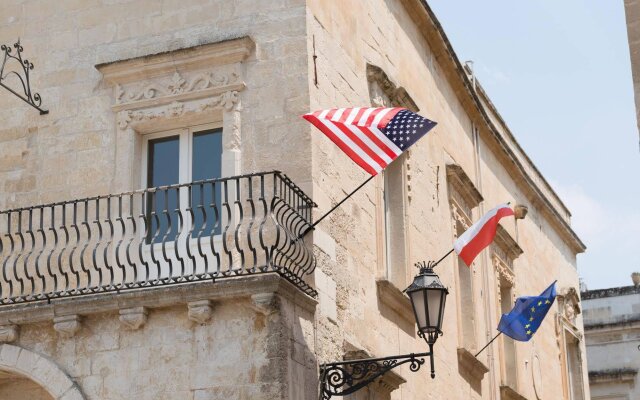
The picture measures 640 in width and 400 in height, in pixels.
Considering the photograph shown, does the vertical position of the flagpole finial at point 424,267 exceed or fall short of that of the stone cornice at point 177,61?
it falls short

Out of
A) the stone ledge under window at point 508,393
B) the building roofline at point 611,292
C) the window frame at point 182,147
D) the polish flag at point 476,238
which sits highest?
the building roofline at point 611,292

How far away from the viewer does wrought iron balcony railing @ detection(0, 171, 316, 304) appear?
33.3 feet

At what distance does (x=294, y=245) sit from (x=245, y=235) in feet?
2.22

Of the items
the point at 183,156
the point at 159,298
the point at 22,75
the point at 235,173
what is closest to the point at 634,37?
the point at 235,173

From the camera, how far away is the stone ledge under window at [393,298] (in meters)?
12.3

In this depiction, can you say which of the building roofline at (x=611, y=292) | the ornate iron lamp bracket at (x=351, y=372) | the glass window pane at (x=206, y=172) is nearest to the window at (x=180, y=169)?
the glass window pane at (x=206, y=172)

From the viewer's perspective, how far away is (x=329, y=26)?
39.2 ft

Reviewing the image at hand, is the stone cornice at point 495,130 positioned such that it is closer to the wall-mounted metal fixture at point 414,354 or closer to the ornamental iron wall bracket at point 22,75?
the ornamental iron wall bracket at point 22,75

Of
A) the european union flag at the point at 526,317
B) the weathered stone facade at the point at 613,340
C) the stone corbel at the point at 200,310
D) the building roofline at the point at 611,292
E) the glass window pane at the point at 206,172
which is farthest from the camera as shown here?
the building roofline at the point at 611,292

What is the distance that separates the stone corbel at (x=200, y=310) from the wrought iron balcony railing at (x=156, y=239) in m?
0.22

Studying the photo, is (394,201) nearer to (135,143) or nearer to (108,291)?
(135,143)

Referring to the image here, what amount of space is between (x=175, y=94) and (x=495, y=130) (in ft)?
26.4

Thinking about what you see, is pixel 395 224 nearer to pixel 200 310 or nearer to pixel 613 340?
pixel 200 310

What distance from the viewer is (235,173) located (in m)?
11.0
